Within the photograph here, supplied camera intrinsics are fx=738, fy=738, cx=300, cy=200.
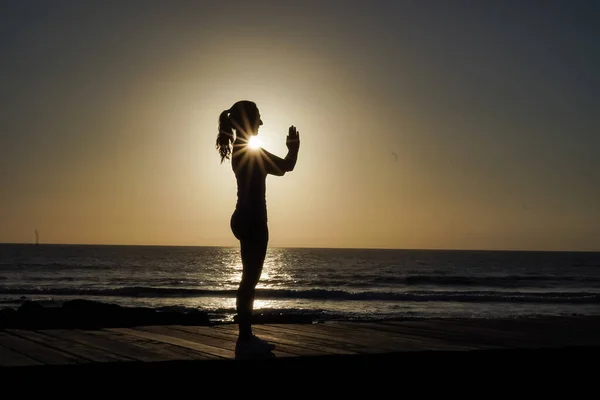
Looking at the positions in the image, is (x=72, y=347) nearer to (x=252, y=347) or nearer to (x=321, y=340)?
(x=252, y=347)

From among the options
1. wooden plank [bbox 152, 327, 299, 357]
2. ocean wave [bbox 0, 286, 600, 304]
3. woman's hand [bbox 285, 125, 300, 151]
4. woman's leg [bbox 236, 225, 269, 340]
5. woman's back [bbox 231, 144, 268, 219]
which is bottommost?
ocean wave [bbox 0, 286, 600, 304]

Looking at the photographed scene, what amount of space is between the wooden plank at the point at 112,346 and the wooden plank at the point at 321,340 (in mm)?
1321

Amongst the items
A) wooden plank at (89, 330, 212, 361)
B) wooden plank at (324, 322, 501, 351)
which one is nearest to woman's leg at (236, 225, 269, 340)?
wooden plank at (89, 330, 212, 361)

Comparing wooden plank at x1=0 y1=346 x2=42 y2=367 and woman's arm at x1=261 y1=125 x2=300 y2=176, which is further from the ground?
woman's arm at x1=261 y1=125 x2=300 y2=176

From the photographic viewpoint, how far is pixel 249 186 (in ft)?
19.4

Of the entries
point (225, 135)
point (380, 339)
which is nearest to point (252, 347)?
point (380, 339)

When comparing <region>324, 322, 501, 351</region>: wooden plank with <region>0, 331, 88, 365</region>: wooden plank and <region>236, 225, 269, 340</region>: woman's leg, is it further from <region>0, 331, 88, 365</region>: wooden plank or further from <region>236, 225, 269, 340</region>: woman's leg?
<region>0, 331, 88, 365</region>: wooden plank

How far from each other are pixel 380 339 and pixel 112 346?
216 cm

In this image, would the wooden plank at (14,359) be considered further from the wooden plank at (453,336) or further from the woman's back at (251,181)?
the wooden plank at (453,336)

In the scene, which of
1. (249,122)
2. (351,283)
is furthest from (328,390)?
(351,283)

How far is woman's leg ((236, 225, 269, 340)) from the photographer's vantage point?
582cm

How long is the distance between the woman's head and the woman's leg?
798 mm

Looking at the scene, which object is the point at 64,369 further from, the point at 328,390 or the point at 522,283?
the point at 522,283

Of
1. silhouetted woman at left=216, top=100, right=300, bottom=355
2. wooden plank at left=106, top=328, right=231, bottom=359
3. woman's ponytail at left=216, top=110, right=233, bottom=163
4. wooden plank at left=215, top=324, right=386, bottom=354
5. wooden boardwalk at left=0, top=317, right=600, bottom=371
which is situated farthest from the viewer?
woman's ponytail at left=216, top=110, right=233, bottom=163
